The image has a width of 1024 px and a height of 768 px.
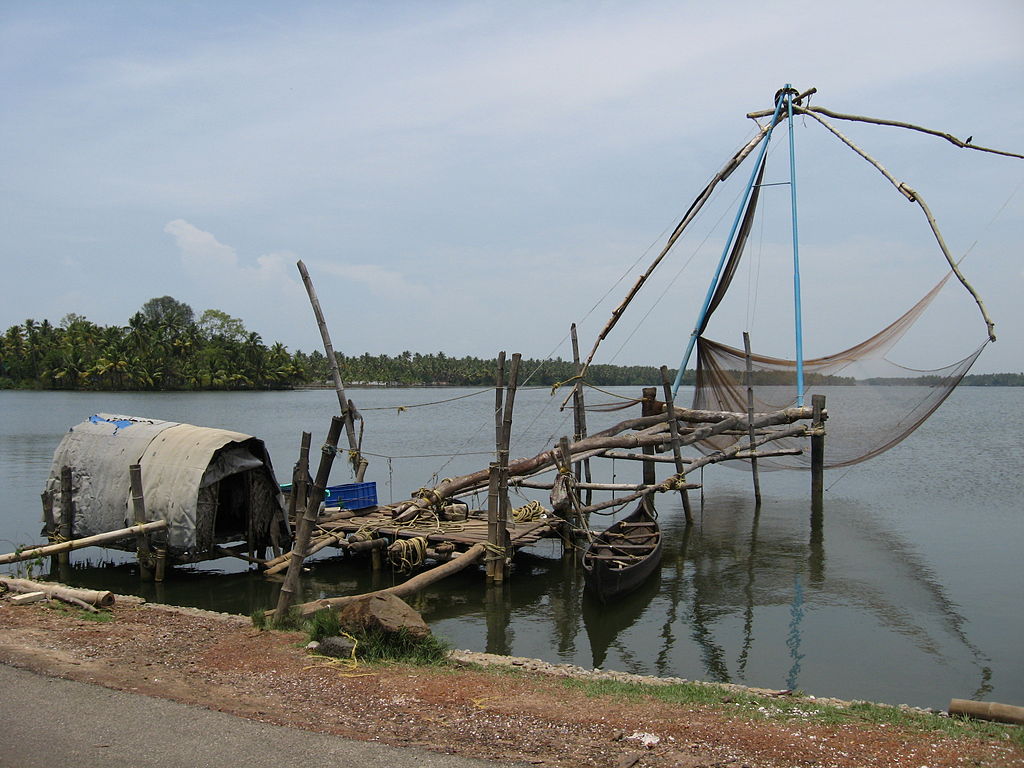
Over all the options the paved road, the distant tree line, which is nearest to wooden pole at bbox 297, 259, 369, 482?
the paved road

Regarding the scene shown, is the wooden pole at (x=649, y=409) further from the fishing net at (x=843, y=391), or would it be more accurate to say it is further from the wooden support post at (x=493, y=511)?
the wooden support post at (x=493, y=511)

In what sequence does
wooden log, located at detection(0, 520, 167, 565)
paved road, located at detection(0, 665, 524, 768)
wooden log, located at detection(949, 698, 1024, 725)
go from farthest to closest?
1. wooden log, located at detection(0, 520, 167, 565)
2. wooden log, located at detection(949, 698, 1024, 725)
3. paved road, located at detection(0, 665, 524, 768)

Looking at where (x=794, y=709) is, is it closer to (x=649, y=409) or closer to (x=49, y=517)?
(x=649, y=409)

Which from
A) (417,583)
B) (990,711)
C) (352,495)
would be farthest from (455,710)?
(352,495)

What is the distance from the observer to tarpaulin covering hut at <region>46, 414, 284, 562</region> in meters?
11.3

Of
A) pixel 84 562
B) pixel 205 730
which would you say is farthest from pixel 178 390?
pixel 205 730

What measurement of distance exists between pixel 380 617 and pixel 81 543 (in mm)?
6493

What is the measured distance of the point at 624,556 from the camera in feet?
38.4

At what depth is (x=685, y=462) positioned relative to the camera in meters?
16.0

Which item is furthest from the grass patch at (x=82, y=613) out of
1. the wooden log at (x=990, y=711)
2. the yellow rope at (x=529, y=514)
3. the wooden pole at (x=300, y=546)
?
the wooden log at (x=990, y=711)

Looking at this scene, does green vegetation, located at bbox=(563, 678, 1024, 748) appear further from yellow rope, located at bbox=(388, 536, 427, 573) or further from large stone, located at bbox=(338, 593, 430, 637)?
yellow rope, located at bbox=(388, 536, 427, 573)

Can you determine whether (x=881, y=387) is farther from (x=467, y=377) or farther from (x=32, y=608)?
(x=467, y=377)

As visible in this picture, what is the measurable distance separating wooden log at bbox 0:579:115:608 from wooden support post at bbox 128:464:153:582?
107 inches

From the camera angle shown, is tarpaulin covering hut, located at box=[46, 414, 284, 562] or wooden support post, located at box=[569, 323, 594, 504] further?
wooden support post, located at box=[569, 323, 594, 504]
